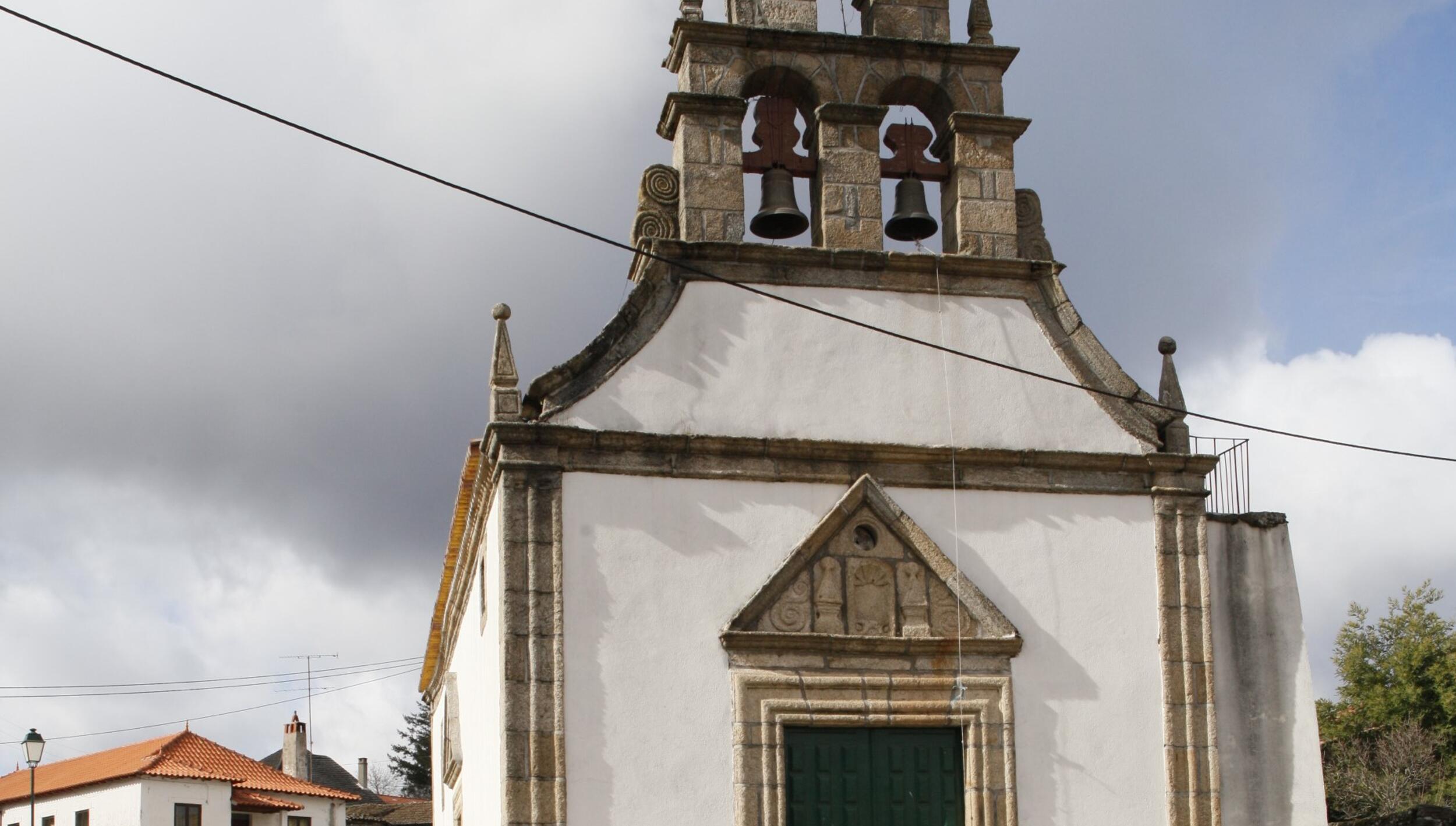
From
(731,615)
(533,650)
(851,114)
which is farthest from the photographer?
(851,114)

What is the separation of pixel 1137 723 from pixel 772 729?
2635mm

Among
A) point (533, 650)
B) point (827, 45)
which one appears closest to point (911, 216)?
point (827, 45)

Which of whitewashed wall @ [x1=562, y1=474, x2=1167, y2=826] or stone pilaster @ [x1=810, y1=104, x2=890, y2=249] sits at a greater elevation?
stone pilaster @ [x1=810, y1=104, x2=890, y2=249]

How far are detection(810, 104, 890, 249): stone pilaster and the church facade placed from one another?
0.04 meters

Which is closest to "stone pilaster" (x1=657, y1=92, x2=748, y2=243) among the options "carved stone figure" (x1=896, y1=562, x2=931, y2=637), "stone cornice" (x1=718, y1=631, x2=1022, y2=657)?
"carved stone figure" (x1=896, y1=562, x2=931, y2=637)

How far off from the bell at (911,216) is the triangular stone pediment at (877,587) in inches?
83.3

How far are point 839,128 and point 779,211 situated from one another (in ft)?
2.63

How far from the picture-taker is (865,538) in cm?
1198

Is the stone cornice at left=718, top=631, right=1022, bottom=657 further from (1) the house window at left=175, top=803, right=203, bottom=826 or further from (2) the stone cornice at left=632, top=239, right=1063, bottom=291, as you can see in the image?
(1) the house window at left=175, top=803, right=203, bottom=826

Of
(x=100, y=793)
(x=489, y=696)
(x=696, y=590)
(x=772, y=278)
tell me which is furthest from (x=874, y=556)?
(x=100, y=793)

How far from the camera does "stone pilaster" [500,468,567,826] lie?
10.9m

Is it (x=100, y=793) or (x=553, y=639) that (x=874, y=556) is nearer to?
(x=553, y=639)

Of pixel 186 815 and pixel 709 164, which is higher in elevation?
pixel 709 164

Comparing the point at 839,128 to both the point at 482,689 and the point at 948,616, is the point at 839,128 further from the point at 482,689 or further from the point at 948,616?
the point at 482,689
